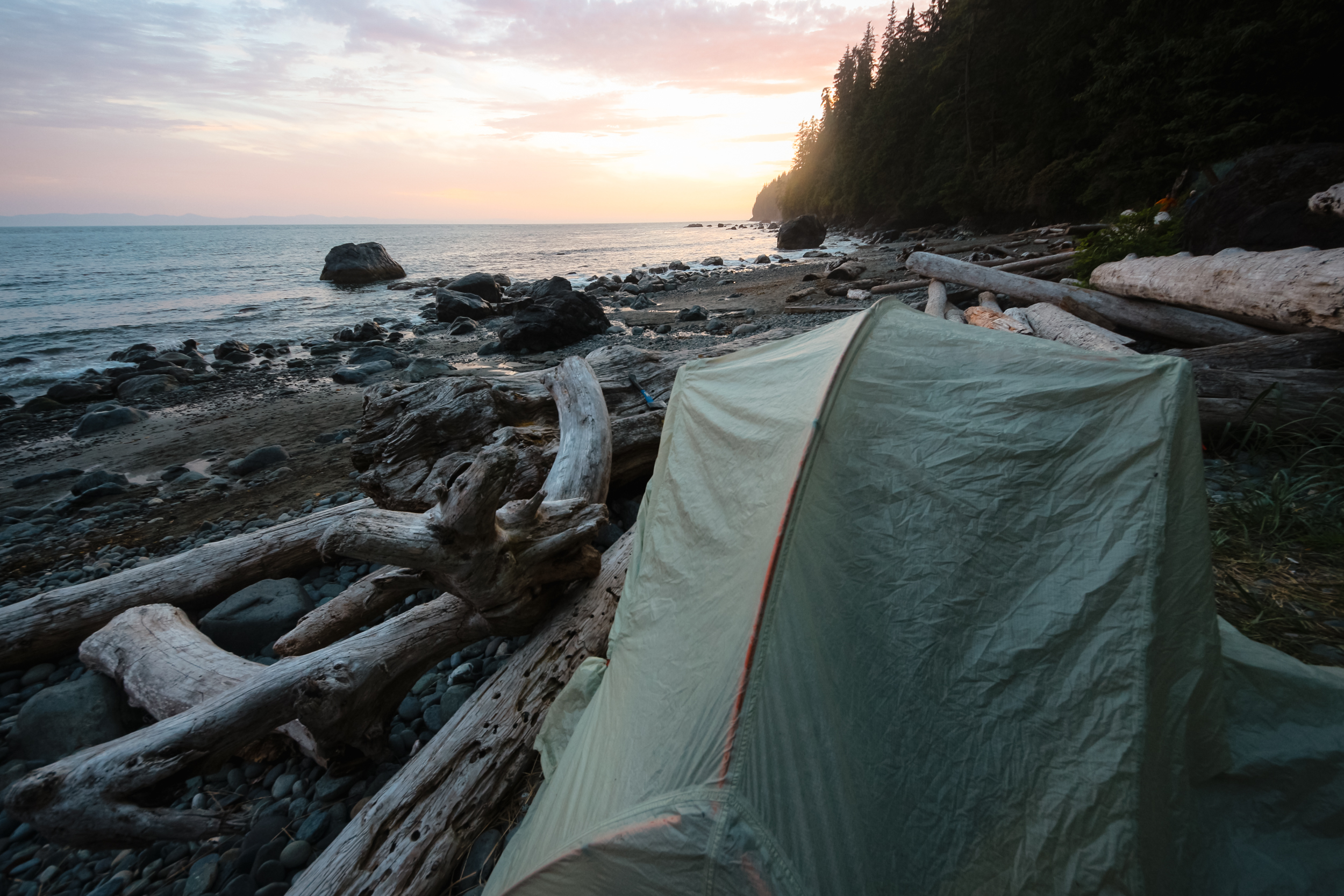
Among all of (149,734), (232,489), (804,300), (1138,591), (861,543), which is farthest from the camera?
(804,300)

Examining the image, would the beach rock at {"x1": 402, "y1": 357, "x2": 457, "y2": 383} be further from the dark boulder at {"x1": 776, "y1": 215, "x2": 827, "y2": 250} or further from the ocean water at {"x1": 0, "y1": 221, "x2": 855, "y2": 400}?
the dark boulder at {"x1": 776, "y1": 215, "x2": 827, "y2": 250}

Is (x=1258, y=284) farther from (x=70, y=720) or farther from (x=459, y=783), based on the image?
(x=70, y=720)

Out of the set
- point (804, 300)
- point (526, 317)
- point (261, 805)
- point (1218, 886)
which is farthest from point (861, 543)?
point (804, 300)

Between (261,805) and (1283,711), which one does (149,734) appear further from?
(1283,711)

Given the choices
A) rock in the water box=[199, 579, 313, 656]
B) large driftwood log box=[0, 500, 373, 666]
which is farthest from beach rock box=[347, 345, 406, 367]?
rock in the water box=[199, 579, 313, 656]

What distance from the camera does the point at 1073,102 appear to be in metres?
27.5

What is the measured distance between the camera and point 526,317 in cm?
1438

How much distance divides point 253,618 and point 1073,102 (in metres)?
37.3

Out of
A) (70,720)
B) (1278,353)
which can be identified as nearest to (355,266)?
(70,720)

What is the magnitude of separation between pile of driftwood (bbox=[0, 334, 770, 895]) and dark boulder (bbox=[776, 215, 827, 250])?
45.2 metres

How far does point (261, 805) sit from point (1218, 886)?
13.4 feet

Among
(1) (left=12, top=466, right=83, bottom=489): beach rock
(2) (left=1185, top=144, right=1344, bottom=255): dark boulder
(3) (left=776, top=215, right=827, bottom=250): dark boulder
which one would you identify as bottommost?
(1) (left=12, top=466, right=83, bottom=489): beach rock

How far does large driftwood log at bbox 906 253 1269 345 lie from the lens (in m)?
6.72

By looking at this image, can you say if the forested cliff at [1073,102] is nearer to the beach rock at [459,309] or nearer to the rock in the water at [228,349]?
the beach rock at [459,309]
